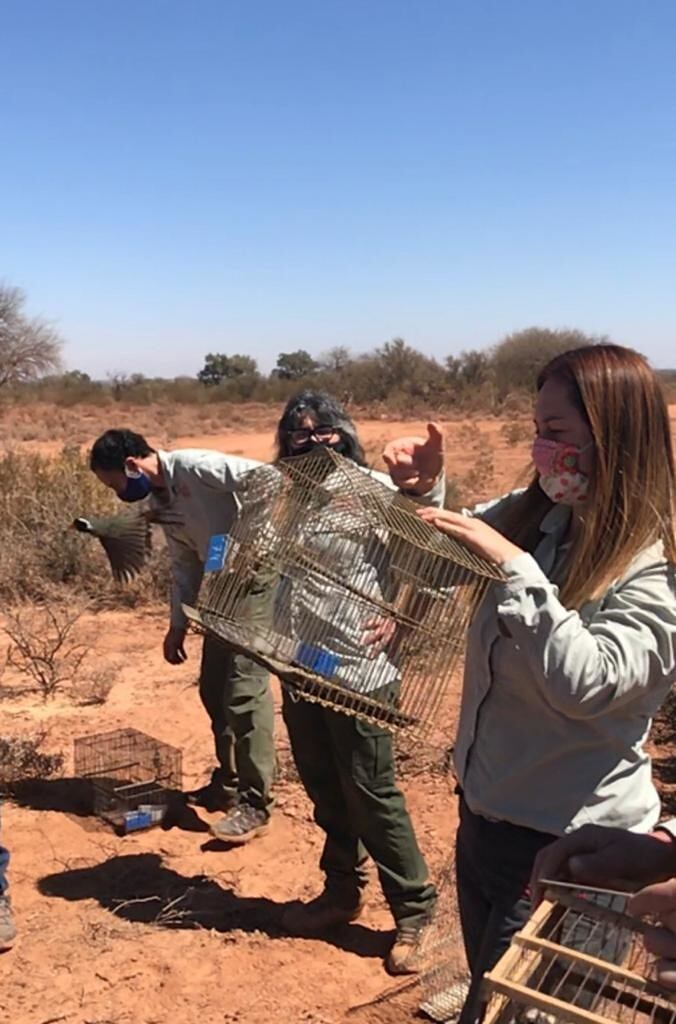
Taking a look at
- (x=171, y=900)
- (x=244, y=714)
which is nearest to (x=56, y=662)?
(x=244, y=714)

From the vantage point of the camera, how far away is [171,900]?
4.13 meters

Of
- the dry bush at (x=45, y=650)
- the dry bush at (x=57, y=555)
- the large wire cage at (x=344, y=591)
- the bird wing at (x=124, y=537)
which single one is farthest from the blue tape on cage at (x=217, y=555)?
the dry bush at (x=57, y=555)

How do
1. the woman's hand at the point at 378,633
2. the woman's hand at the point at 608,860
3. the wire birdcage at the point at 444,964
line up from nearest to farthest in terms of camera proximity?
the woman's hand at the point at 608,860 < the woman's hand at the point at 378,633 < the wire birdcage at the point at 444,964

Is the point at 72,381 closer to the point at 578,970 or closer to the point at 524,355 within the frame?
the point at 524,355

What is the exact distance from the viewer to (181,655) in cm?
479

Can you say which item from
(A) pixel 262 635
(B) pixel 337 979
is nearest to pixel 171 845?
(B) pixel 337 979

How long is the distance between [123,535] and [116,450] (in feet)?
3.73

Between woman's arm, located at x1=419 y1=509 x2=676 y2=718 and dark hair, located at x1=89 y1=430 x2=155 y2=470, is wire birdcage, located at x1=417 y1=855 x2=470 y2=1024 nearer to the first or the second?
woman's arm, located at x1=419 y1=509 x2=676 y2=718

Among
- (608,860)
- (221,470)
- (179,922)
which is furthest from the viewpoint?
(221,470)

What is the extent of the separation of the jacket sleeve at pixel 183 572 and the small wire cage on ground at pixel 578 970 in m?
3.16

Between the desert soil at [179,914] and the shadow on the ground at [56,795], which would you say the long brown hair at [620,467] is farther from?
the shadow on the ground at [56,795]

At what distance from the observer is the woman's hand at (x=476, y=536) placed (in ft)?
6.43

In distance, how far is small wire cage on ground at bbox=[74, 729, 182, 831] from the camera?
4785 mm

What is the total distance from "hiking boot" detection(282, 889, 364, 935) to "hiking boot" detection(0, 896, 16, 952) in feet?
3.16
